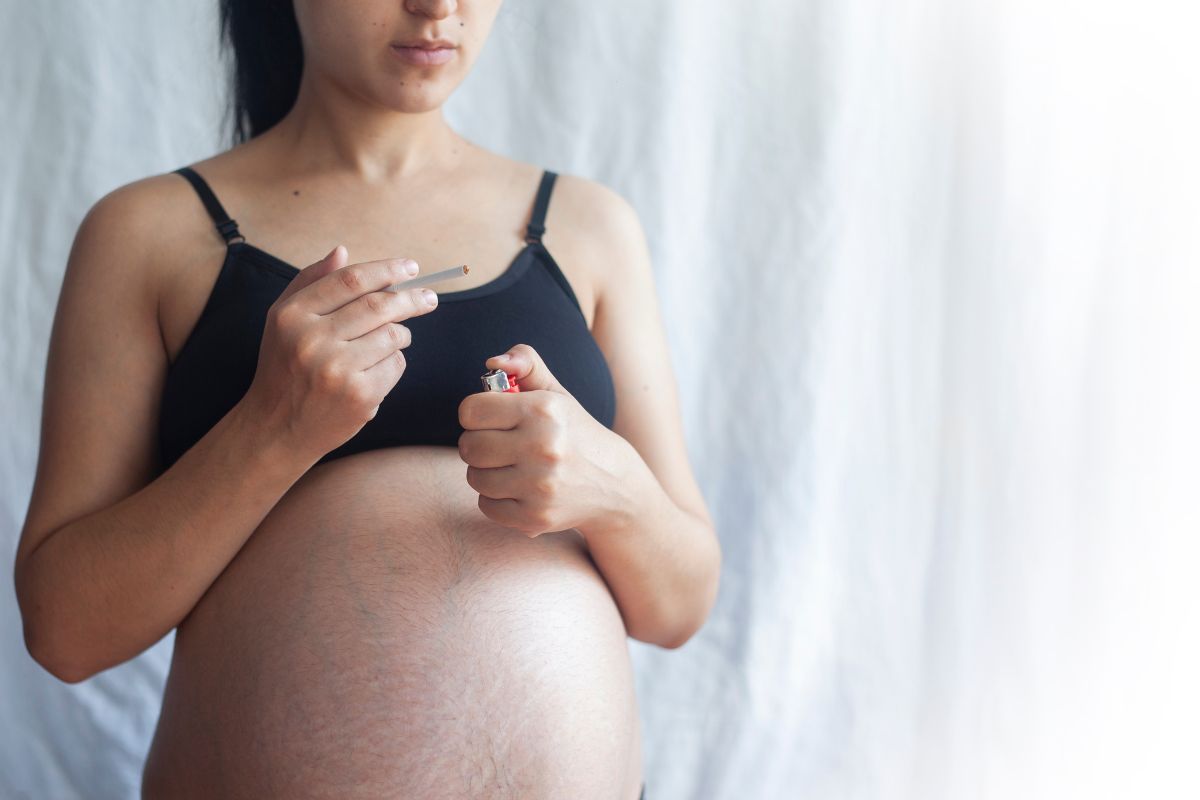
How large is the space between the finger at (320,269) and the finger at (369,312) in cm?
5

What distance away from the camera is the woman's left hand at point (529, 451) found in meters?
0.92

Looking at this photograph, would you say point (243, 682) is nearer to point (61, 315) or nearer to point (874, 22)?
point (61, 315)

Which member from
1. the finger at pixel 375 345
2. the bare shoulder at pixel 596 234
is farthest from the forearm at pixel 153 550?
the bare shoulder at pixel 596 234

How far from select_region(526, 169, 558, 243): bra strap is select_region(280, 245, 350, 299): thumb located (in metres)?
0.26

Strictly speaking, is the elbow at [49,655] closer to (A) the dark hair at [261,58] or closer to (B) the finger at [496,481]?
(B) the finger at [496,481]

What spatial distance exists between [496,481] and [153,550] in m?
0.29

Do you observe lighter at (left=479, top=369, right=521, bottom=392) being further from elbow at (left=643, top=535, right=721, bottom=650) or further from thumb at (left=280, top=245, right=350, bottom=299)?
elbow at (left=643, top=535, right=721, bottom=650)

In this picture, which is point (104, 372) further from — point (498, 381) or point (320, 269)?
point (498, 381)

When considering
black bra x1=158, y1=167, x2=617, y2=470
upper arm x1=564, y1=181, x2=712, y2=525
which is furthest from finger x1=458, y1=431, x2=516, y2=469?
upper arm x1=564, y1=181, x2=712, y2=525

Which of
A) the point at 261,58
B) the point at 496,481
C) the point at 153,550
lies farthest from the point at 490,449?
the point at 261,58

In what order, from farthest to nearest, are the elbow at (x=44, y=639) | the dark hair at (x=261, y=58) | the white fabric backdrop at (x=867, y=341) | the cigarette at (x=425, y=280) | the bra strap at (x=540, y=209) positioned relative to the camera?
the white fabric backdrop at (x=867, y=341) < the dark hair at (x=261, y=58) < the bra strap at (x=540, y=209) < the elbow at (x=44, y=639) < the cigarette at (x=425, y=280)

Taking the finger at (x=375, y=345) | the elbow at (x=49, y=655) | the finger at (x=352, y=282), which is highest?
the finger at (x=352, y=282)

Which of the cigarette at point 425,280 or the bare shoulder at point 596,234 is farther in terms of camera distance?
the bare shoulder at point 596,234

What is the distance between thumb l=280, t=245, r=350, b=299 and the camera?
35.8 inches
